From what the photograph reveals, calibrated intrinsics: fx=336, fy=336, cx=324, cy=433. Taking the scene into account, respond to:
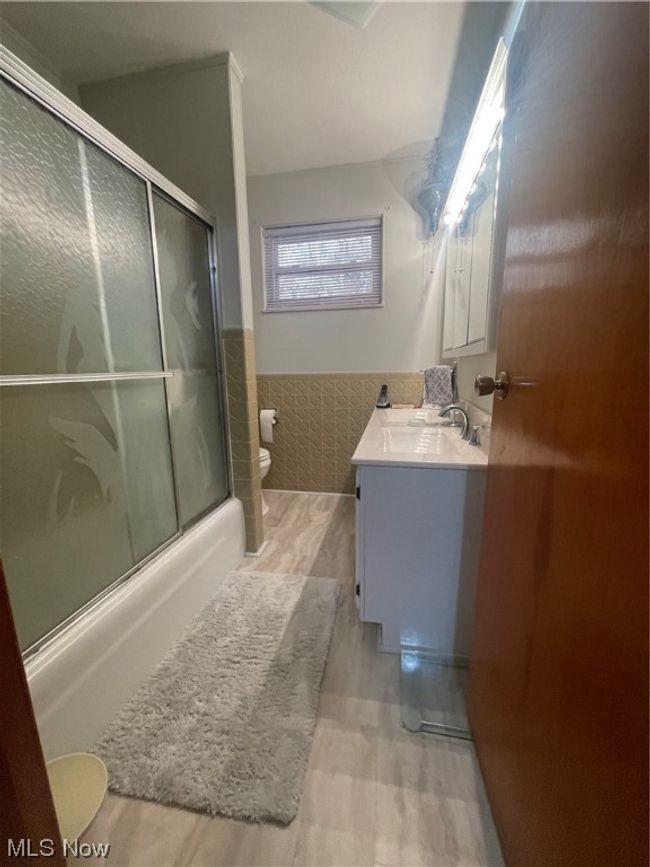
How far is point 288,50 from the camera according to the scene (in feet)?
5.02

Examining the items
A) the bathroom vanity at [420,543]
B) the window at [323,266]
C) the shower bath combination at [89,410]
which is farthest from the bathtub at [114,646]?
the window at [323,266]

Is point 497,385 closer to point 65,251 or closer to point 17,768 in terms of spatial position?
point 17,768

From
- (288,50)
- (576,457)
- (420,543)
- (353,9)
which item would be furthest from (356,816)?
(288,50)

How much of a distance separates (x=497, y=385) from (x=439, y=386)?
1350 mm

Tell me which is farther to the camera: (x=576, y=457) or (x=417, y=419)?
(x=417, y=419)

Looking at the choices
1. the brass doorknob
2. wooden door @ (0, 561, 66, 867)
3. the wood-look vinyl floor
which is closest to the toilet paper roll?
the wood-look vinyl floor

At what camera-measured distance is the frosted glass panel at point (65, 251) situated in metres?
0.97

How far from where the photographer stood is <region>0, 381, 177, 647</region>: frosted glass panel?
994mm

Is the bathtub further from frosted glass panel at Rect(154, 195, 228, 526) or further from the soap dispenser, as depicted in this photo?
the soap dispenser

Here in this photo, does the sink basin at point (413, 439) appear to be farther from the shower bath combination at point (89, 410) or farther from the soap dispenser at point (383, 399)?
the shower bath combination at point (89, 410)

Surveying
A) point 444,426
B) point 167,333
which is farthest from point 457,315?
point 167,333

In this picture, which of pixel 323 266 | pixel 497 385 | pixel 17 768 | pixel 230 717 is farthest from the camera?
pixel 323 266

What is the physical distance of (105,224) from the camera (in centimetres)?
125

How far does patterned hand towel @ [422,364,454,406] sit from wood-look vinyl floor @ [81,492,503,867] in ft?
5.00
